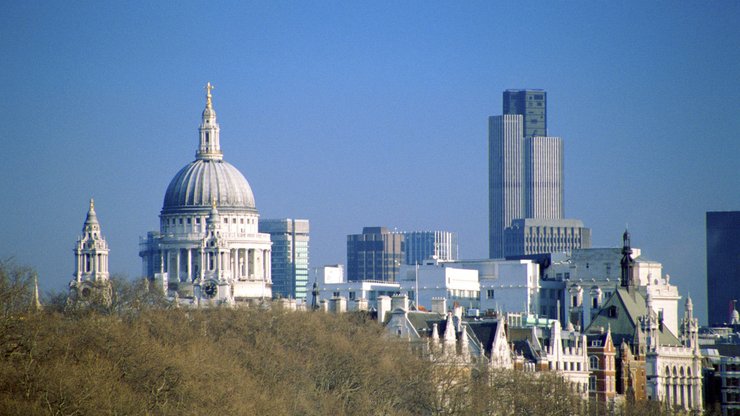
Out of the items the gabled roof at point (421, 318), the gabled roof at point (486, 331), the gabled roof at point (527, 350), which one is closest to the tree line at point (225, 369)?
the gabled roof at point (421, 318)

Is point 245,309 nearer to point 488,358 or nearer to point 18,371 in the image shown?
point 488,358

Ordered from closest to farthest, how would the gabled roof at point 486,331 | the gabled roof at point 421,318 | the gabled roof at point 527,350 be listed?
the gabled roof at point 486,331 < the gabled roof at point 421,318 < the gabled roof at point 527,350

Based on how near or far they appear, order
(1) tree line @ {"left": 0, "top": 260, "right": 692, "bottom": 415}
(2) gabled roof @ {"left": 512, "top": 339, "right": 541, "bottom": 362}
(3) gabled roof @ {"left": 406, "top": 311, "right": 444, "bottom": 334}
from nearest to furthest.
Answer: (1) tree line @ {"left": 0, "top": 260, "right": 692, "bottom": 415}
(3) gabled roof @ {"left": 406, "top": 311, "right": 444, "bottom": 334}
(2) gabled roof @ {"left": 512, "top": 339, "right": 541, "bottom": 362}

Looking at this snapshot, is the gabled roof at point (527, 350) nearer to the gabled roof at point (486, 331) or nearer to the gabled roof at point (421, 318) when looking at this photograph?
the gabled roof at point (486, 331)

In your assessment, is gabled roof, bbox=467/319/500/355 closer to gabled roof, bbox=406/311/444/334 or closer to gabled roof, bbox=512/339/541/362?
gabled roof, bbox=406/311/444/334

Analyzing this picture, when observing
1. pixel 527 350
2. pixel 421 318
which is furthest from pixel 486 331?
pixel 527 350

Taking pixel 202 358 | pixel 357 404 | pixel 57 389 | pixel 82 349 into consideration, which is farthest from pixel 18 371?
pixel 357 404

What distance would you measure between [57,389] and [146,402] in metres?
9.49

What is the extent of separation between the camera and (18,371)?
12662 cm

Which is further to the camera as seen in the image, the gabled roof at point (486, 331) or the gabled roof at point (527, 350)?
the gabled roof at point (527, 350)

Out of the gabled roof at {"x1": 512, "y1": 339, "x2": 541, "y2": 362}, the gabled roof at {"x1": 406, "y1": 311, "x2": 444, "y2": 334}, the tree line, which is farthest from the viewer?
the gabled roof at {"x1": 512, "y1": 339, "x2": 541, "y2": 362}

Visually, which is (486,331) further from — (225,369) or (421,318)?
(225,369)

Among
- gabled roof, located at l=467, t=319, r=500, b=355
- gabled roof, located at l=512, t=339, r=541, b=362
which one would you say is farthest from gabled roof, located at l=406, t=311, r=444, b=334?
gabled roof, located at l=512, t=339, r=541, b=362

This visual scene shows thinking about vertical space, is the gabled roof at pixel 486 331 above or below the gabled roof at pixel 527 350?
above
